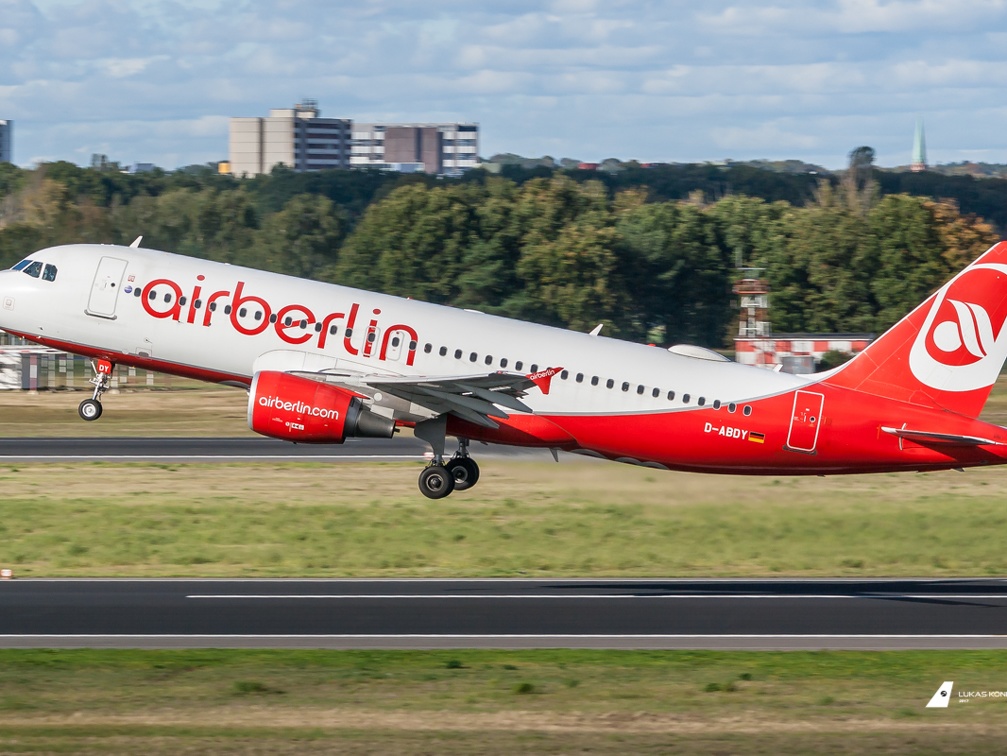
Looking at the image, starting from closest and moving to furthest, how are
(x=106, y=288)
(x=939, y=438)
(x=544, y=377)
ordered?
(x=544, y=377) < (x=939, y=438) < (x=106, y=288)

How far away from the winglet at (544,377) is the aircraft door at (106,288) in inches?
436

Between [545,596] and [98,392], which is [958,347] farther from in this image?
[98,392]

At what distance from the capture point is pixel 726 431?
3656 cm

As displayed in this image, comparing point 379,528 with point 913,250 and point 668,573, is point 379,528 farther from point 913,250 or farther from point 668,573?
point 913,250

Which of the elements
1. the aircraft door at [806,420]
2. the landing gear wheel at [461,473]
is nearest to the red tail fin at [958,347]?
the aircraft door at [806,420]

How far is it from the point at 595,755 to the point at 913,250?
346 ft

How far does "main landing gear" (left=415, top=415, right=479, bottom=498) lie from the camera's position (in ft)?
121

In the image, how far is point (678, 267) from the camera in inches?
4830

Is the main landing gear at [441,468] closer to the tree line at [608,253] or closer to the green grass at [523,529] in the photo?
the green grass at [523,529]

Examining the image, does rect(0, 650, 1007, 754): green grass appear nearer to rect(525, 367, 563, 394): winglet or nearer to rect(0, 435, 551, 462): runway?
rect(525, 367, 563, 394): winglet

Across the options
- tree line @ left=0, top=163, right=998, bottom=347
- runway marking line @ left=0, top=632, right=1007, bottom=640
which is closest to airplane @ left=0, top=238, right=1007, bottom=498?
runway marking line @ left=0, top=632, right=1007, bottom=640

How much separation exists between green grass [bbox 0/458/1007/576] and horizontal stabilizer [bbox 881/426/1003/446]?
472 cm

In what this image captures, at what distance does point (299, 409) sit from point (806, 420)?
42.3 feet

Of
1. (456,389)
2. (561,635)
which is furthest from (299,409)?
(561,635)
